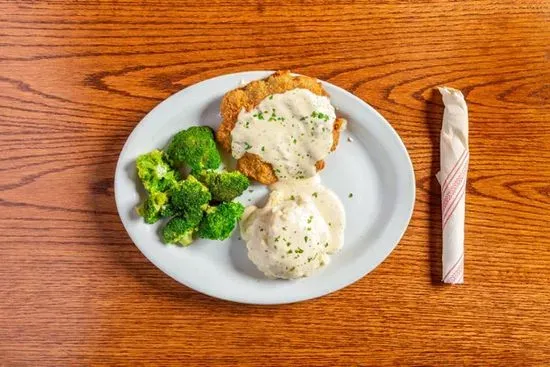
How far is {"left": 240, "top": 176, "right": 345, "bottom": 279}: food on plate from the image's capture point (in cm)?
212

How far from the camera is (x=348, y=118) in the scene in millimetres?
2258

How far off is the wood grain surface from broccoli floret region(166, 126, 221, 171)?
0.24 metres

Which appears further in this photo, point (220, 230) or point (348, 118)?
point (348, 118)

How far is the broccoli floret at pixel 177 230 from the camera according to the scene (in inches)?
83.2

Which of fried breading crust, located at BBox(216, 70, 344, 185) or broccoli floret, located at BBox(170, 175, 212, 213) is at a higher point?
fried breading crust, located at BBox(216, 70, 344, 185)

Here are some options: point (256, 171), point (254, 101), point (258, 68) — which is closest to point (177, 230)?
point (256, 171)

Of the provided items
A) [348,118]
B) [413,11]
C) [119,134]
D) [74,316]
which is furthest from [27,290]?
[413,11]

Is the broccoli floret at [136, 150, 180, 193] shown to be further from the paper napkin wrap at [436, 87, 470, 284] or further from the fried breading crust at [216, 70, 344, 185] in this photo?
the paper napkin wrap at [436, 87, 470, 284]

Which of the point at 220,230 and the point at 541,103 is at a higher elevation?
the point at 541,103

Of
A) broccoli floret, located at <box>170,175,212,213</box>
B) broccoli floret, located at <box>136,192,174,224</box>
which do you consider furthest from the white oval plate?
broccoli floret, located at <box>170,175,212,213</box>

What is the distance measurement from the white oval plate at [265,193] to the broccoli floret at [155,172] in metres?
0.06

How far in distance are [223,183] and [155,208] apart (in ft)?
0.88

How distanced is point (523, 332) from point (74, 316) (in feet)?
6.11

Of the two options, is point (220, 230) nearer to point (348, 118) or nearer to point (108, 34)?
point (348, 118)
